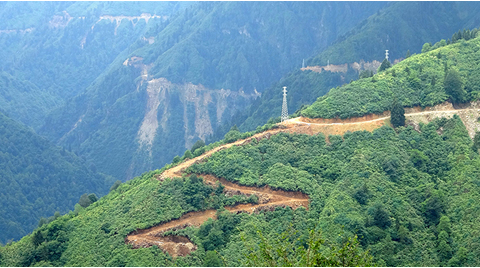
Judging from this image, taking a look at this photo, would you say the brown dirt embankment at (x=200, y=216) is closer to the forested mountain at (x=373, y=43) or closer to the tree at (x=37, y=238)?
the tree at (x=37, y=238)

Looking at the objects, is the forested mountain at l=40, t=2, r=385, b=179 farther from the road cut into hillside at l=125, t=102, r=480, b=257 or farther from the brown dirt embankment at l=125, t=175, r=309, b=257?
the brown dirt embankment at l=125, t=175, r=309, b=257

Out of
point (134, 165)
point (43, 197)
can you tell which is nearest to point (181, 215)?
point (43, 197)

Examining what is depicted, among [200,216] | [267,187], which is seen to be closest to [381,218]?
[267,187]

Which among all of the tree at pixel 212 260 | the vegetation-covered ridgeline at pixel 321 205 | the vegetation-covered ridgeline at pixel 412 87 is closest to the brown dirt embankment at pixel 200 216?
the vegetation-covered ridgeline at pixel 321 205

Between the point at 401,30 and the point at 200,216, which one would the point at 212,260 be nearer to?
the point at 200,216

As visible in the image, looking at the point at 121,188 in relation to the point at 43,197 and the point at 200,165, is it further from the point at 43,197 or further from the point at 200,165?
the point at 43,197
